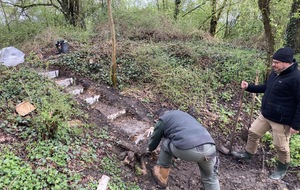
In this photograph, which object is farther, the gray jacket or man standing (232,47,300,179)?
man standing (232,47,300,179)

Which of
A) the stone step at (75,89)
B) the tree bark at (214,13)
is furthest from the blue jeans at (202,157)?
the tree bark at (214,13)

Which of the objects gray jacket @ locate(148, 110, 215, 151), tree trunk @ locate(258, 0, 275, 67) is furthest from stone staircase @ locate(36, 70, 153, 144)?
tree trunk @ locate(258, 0, 275, 67)

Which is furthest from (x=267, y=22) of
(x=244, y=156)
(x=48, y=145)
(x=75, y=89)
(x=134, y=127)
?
(x=48, y=145)

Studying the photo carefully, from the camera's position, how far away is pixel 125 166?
3203 millimetres

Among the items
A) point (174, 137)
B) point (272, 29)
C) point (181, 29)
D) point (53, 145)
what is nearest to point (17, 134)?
point (53, 145)

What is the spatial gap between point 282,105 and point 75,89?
365 cm

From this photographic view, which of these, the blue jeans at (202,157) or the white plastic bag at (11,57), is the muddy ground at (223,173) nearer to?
the blue jeans at (202,157)

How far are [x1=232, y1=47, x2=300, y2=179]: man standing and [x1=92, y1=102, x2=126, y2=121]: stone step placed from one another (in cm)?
230

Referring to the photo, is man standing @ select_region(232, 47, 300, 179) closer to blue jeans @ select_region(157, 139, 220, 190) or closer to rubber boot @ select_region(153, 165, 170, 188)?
blue jeans @ select_region(157, 139, 220, 190)

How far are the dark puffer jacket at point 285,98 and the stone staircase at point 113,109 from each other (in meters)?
1.91

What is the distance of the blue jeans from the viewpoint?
8.45ft

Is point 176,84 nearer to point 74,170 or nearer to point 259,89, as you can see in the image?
point 259,89

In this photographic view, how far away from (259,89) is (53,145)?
3.09 meters

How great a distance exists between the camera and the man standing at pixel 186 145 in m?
2.58
